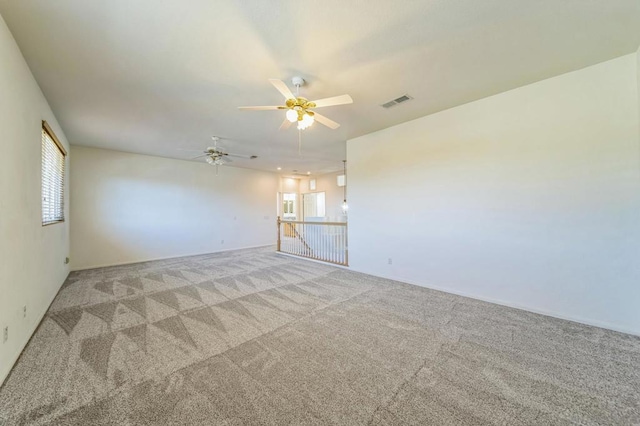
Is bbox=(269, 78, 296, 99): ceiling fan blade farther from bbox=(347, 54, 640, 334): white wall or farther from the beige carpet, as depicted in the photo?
bbox=(347, 54, 640, 334): white wall

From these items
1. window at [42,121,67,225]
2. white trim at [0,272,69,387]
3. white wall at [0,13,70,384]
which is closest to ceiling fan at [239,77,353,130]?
white wall at [0,13,70,384]

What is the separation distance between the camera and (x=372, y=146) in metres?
4.73

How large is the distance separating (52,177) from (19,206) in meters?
2.14

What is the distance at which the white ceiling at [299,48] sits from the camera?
183cm

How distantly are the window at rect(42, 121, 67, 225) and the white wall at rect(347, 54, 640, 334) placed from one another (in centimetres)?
532

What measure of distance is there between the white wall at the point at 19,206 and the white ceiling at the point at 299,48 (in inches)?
9.8

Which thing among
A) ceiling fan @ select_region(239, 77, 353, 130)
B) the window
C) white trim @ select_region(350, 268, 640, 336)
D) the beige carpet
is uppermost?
ceiling fan @ select_region(239, 77, 353, 130)

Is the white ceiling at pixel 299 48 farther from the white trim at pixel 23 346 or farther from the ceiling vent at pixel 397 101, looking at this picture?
the white trim at pixel 23 346

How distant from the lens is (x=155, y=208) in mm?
6305

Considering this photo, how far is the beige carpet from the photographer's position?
1526 mm

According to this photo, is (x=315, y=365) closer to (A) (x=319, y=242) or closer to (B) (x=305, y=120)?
(B) (x=305, y=120)

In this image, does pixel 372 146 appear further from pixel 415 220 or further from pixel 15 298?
pixel 15 298

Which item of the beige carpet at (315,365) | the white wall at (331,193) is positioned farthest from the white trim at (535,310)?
the white wall at (331,193)

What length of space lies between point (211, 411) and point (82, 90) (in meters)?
3.92
